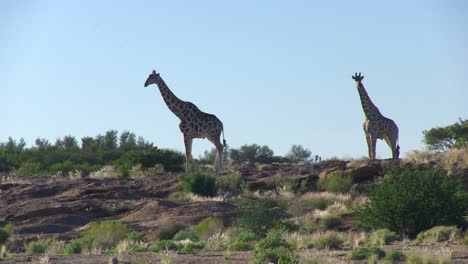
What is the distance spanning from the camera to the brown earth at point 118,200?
29109 mm

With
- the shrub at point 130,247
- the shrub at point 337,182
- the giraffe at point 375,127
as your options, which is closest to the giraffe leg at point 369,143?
the giraffe at point 375,127

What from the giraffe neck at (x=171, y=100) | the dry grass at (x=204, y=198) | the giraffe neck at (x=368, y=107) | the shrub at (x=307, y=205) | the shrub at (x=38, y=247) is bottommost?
the shrub at (x=38, y=247)

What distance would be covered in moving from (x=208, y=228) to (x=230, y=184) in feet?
29.3

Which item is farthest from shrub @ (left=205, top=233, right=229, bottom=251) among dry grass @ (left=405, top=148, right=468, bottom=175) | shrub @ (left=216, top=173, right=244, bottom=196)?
dry grass @ (left=405, top=148, right=468, bottom=175)

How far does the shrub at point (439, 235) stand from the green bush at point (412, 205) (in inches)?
60.8

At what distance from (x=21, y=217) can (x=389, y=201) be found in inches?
431

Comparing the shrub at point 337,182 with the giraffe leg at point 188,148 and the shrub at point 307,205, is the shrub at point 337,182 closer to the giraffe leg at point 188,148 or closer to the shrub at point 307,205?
the shrub at point 307,205

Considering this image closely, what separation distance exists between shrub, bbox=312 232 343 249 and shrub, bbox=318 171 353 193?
10.0 m

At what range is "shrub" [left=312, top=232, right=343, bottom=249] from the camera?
22156 millimetres

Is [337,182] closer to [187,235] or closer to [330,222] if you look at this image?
[330,222]

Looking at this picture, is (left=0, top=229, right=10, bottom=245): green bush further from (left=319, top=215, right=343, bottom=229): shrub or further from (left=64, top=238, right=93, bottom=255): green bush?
(left=319, top=215, right=343, bottom=229): shrub

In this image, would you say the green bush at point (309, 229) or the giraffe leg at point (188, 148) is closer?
the green bush at point (309, 229)

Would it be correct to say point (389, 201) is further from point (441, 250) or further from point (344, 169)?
point (344, 169)

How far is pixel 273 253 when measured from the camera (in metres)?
18.5
